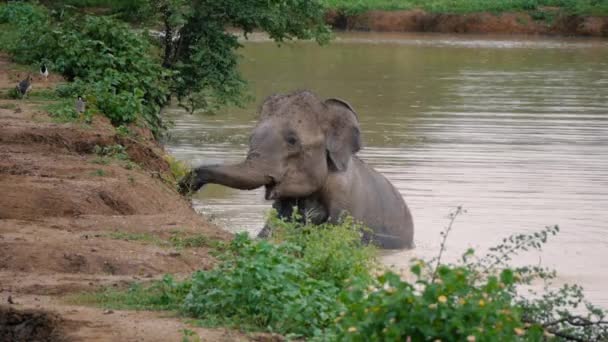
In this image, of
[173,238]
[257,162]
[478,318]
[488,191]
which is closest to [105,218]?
[173,238]

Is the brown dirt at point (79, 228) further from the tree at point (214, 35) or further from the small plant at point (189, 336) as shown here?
the tree at point (214, 35)

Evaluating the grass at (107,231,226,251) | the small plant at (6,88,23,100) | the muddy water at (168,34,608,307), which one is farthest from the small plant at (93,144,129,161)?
the small plant at (6,88,23,100)

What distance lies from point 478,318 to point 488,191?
1192cm

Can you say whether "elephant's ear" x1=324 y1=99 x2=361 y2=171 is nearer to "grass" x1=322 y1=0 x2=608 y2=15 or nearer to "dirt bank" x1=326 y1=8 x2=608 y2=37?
"dirt bank" x1=326 y1=8 x2=608 y2=37

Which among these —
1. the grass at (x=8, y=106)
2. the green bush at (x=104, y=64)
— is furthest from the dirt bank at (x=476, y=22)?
the grass at (x=8, y=106)

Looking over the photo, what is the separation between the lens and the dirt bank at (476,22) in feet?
160

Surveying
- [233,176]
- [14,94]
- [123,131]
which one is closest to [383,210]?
[233,176]

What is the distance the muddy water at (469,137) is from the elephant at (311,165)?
1.95 feet

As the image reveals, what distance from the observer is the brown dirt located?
7.62 m

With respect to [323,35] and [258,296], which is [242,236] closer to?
[258,296]

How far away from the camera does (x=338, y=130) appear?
13109mm

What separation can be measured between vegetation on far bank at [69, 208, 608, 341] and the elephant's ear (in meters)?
2.97

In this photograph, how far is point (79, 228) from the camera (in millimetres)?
10242

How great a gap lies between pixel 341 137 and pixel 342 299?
21.9 ft
